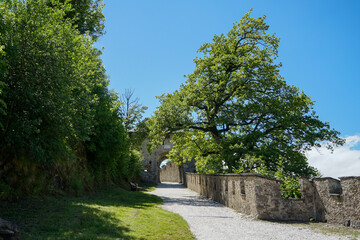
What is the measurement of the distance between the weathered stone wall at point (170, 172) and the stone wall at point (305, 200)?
4060cm

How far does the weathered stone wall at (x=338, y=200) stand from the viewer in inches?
299

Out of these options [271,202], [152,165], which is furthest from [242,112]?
[152,165]

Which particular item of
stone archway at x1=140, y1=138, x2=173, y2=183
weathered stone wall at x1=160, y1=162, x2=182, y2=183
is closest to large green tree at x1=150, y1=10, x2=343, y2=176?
stone archway at x1=140, y1=138, x2=173, y2=183

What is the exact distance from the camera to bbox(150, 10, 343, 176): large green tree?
1753 cm

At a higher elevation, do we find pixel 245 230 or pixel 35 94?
pixel 35 94

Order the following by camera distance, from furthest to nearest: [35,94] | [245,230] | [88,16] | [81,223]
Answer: [88,16] → [35,94] → [245,230] → [81,223]

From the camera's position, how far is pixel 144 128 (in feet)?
77.4

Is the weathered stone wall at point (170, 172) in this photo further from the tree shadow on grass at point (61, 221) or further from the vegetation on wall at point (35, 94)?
the tree shadow on grass at point (61, 221)

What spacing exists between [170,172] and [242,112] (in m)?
43.7

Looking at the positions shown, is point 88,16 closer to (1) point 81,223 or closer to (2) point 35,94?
(2) point 35,94

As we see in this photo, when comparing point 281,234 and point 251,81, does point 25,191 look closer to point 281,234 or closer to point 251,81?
point 281,234

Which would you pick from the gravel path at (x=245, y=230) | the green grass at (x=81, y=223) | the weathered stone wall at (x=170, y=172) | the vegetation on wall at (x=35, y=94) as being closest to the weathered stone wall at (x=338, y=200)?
the gravel path at (x=245, y=230)

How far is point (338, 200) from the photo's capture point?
820 centimetres

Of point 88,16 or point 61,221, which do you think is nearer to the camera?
point 61,221
